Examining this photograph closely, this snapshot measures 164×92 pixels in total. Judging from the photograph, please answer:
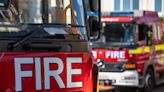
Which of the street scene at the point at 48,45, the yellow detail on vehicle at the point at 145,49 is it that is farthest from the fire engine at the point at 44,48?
the yellow detail on vehicle at the point at 145,49

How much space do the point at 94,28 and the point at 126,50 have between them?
6.88 meters

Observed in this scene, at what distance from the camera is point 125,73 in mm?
11555

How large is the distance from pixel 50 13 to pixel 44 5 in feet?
0.31

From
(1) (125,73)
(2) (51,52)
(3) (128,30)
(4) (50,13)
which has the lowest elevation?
(1) (125,73)

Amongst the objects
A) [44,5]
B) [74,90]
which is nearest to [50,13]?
[44,5]

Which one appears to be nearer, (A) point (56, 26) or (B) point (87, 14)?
(A) point (56, 26)

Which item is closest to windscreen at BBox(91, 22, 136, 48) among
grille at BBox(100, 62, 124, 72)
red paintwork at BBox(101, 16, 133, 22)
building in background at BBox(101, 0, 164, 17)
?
red paintwork at BBox(101, 16, 133, 22)

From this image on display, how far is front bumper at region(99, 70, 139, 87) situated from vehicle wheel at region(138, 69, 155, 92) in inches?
21.9

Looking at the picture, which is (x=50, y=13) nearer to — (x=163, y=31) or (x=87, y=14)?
(x=87, y=14)

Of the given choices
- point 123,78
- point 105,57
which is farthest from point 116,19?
point 123,78

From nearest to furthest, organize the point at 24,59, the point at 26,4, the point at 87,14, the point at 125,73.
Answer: the point at 24,59, the point at 26,4, the point at 87,14, the point at 125,73

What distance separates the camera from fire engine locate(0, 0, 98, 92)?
3.75 meters

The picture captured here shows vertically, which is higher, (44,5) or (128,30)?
(44,5)

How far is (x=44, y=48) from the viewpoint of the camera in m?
3.97
